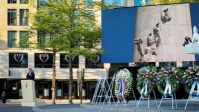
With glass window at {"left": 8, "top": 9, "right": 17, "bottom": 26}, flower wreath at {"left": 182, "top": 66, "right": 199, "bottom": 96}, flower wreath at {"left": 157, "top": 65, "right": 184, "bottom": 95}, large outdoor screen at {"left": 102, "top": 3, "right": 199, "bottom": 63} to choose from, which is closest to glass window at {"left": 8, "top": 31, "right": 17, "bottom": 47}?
glass window at {"left": 8, "top": 9, "right": 17, "bottom": 26}

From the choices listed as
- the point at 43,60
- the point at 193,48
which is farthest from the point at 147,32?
the point at 193,48

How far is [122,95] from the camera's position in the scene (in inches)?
1106

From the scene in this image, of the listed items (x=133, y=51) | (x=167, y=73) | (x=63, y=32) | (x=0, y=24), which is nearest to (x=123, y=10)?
(x=133, y=51)

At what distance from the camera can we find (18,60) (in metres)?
65.0

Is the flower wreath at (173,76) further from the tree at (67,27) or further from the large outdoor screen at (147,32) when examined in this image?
the large outdoor screen at (147,32)

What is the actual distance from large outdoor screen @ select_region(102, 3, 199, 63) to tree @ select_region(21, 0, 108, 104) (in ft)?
9.90

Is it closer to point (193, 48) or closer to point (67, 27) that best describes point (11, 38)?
point (67, 27)

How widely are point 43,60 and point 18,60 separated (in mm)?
3130

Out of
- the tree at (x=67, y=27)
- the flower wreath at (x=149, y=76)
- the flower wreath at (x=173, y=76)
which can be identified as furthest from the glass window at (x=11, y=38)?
the flower wreath at (x=173, y=76)

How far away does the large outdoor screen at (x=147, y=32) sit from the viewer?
4816 centimetres

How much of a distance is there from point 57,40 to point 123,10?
347 inches

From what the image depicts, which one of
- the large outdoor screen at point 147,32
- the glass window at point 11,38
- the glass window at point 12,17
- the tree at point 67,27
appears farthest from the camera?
the glass window at point 12,17

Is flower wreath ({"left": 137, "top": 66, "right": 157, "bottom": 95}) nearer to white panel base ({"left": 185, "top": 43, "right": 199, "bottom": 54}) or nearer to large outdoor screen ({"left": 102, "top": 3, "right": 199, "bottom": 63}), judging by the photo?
white panel base ({"left": 185, "top": 43, "right": 199, "bottom": 54})

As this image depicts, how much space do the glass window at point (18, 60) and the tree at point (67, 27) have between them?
19.2 m
